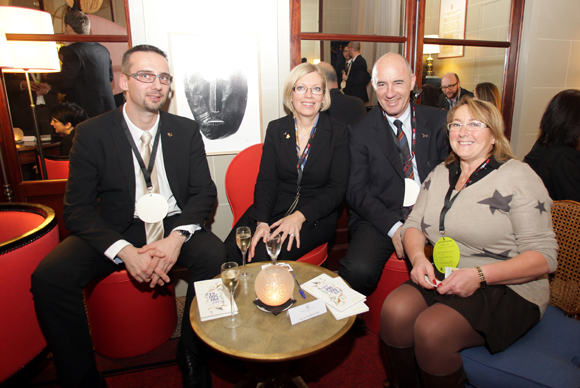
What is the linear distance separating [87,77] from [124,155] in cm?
104

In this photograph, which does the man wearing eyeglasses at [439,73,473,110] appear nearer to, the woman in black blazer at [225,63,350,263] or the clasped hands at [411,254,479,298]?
the woman in black blazer at [225,63,350,263]

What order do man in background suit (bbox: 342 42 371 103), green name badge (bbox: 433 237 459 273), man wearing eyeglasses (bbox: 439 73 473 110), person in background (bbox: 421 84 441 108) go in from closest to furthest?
green name badge (bbox: 433 237 459 273) < man in background suit (bbox: 342 42 371 103) < person in background (bbox: 421 84 441 108) < man wearing eyeglasses (bbox: 439 73 473 110)

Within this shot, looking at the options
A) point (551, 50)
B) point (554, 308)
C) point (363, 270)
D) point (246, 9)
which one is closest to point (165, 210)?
point (363, 270)

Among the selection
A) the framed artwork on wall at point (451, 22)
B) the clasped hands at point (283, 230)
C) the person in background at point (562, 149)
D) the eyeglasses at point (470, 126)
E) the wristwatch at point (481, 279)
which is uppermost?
the framed artwork on wall at point (451, 22)

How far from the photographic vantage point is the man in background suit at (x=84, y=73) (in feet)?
→ 8.24

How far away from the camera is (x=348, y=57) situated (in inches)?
120

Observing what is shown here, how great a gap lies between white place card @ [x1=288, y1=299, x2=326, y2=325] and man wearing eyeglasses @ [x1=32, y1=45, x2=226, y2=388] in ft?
2.32

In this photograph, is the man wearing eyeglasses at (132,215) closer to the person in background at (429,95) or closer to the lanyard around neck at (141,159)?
the lanyard around neck at (141,159)

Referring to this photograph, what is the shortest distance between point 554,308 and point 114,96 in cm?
302

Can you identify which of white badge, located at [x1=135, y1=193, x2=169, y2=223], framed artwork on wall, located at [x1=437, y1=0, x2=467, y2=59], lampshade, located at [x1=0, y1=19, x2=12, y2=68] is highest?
framed artwork on wall, located at [x1=437, y1=0, x2=467, y2=59]

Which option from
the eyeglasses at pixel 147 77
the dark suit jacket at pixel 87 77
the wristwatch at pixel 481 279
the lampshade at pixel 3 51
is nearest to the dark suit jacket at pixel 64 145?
the dark suit jacket at pixel 87 77

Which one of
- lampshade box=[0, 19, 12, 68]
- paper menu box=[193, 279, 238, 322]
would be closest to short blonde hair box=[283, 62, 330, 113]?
paper menu box=[193, 279, 238, 322]

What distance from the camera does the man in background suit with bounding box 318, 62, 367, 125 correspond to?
2.90m

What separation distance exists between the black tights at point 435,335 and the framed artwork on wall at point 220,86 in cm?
178
